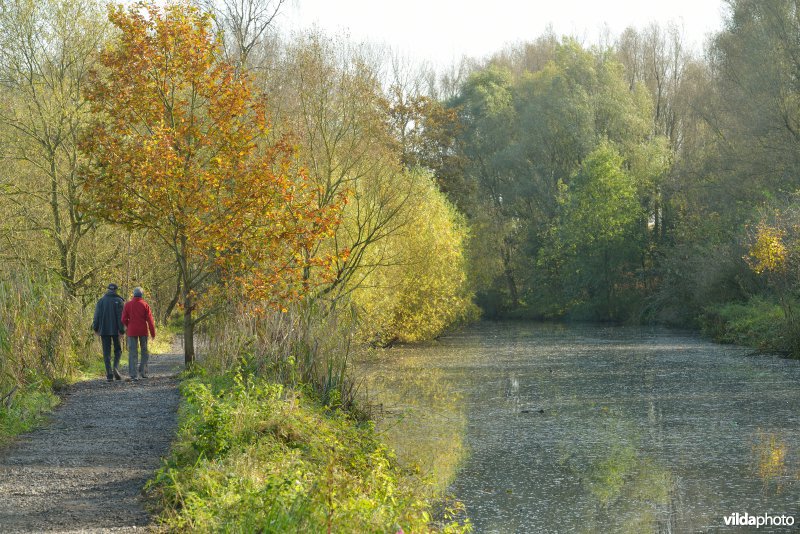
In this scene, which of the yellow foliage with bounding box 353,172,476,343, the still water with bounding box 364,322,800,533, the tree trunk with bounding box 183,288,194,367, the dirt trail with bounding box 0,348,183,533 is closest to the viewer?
the dirt trail with bounding box 0,348,183,533

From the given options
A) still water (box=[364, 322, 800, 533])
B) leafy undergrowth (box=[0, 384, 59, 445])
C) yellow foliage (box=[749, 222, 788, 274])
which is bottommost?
still water (box=[364, 322, 800, 533])

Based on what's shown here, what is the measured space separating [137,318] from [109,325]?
54cm

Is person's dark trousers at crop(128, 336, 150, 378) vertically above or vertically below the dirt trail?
above

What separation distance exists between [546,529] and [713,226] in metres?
35.3

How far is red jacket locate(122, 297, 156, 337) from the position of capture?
61.9 ft

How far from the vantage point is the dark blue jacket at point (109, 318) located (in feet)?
61.9

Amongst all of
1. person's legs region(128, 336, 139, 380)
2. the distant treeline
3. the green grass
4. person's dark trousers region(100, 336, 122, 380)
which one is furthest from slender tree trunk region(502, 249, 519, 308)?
person's dark trousers region(100, 336, 122, 380)

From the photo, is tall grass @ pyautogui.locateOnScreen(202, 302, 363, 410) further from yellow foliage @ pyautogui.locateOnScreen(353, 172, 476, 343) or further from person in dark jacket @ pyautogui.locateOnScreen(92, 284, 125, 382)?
yellow foliage @ pyautogui.locateOnScreen(353, 172, 476, 343)

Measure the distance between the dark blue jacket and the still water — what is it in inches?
242

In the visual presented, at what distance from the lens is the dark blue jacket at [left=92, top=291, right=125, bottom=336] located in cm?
1886

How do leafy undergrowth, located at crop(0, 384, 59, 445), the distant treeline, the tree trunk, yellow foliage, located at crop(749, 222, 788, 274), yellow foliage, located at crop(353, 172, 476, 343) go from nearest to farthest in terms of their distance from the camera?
leafy undergrowth, located at crop(0, 384, 59, 445) → the tree trunk → yellow foliage, located at crop(749, 222, 788, 274) → yellow foliage, located at crop(353, 172, 476, 343) → the distant treeline

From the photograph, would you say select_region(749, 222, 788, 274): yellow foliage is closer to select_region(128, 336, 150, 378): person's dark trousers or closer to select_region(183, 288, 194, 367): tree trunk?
select_region(183, 288, 194, 367): tree trunk

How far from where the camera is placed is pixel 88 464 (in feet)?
33.4

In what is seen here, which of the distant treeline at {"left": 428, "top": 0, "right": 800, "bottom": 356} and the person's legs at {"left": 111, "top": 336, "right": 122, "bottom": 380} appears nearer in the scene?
the person's legs at {"left": 111, "top": 336, "right": 122, "bottom": 380}
